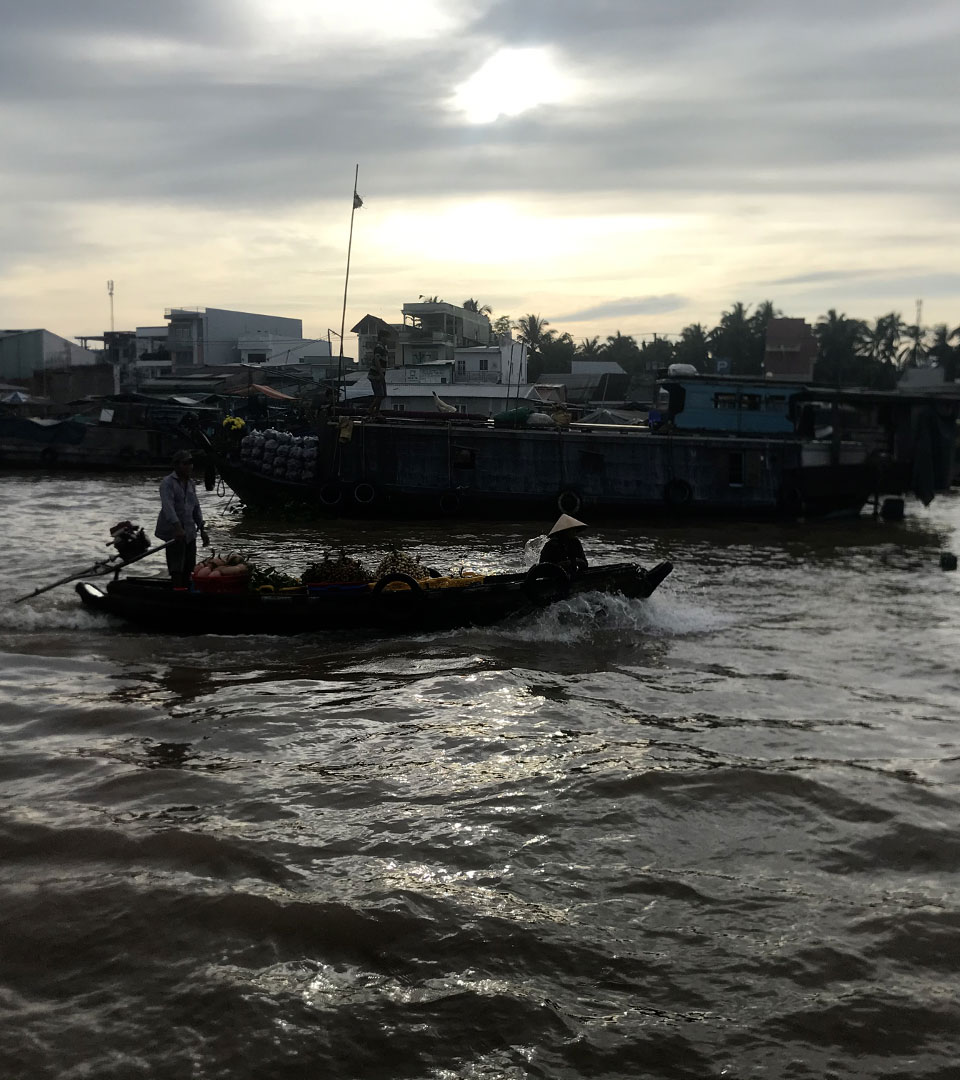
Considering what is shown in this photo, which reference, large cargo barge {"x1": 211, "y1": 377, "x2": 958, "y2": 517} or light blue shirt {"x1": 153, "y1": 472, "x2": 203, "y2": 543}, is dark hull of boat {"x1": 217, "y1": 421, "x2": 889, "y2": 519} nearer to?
large cargo barge {"x1": 211, "y1": 377, "x2": 958, "y2": 517}

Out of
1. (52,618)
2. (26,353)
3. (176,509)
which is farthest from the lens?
(26,353)

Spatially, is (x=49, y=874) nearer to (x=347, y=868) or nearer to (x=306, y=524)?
(x=347, y=868)

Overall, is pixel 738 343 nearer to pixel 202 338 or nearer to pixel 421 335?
pixel 421 335

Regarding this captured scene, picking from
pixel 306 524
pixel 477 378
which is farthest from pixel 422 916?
pixel 477 378

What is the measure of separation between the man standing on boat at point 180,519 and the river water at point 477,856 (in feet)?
3.08

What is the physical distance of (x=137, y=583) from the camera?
10.3 m

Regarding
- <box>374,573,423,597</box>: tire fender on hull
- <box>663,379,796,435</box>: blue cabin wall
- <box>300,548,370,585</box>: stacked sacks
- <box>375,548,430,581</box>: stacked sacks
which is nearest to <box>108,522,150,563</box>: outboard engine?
<box>300,548,370,585</box>: stacked sacks

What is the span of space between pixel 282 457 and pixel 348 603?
519 inches

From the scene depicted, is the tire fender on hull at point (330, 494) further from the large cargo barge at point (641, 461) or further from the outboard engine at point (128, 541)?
the outboard engine at point (128, 541)

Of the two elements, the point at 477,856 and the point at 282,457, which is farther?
the point at 282,457

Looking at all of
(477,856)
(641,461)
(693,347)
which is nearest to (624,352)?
(693,347)

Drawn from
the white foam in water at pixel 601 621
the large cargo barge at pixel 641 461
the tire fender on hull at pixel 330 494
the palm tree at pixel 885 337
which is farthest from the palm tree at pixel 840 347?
the white foam in water at pixel 601 621

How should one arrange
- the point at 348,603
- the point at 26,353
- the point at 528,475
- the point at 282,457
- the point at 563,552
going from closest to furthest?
the point at 348,603
the point at 563,552
the point at 282,457
the point at 528,475
the point at 26,353

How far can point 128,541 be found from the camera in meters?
11.1
